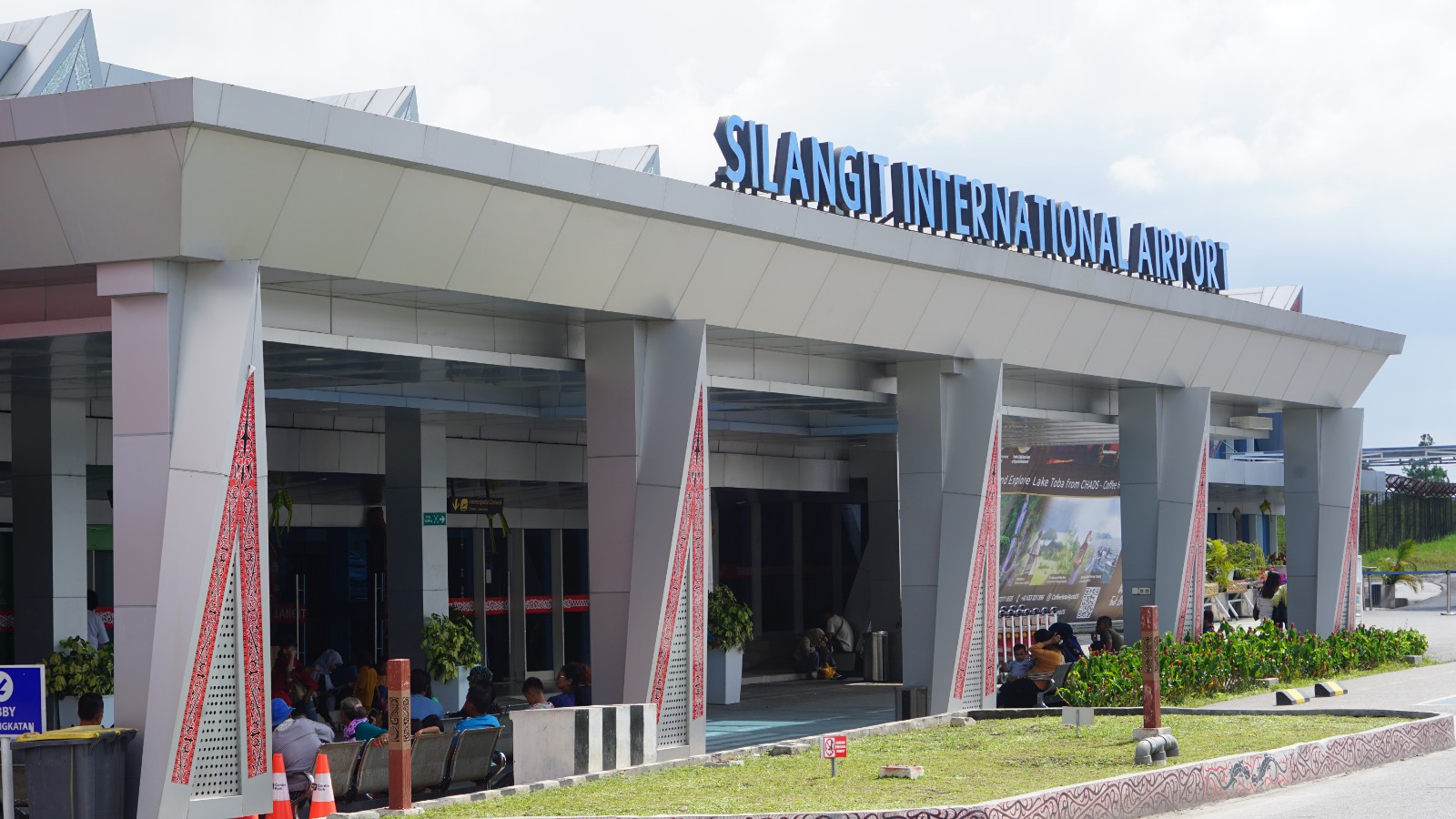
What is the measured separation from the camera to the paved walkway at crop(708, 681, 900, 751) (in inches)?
894

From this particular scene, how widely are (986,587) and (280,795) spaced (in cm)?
1126

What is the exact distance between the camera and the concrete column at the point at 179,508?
1317cm

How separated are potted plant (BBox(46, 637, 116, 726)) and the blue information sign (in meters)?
6.98

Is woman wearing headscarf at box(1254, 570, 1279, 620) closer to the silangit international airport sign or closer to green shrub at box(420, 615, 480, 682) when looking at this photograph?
the silangit international airport sign

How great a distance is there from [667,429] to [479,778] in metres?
3.98

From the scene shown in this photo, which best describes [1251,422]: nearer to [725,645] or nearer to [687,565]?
[725,645]

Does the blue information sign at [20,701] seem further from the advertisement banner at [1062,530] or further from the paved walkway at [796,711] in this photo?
the advertisement banner at [1062,530]

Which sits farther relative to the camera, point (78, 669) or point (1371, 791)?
point (78, 669)

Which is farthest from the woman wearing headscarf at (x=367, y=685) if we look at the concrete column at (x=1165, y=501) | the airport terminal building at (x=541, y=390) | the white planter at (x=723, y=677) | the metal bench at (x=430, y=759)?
the concrete column at (x=1165, y=501)

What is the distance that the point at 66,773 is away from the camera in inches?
500

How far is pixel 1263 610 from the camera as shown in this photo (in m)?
46.9

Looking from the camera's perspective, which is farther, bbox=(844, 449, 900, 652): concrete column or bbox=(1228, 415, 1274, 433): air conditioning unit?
bbox=(844, 449, 900, 652): concrete column

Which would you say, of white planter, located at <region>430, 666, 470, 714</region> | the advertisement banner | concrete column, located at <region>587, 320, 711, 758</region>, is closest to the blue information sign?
concrete column, located at <region>587, 320, 711, 758</region>

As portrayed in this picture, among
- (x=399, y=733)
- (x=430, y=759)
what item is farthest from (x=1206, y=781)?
(x=430, y=759)
